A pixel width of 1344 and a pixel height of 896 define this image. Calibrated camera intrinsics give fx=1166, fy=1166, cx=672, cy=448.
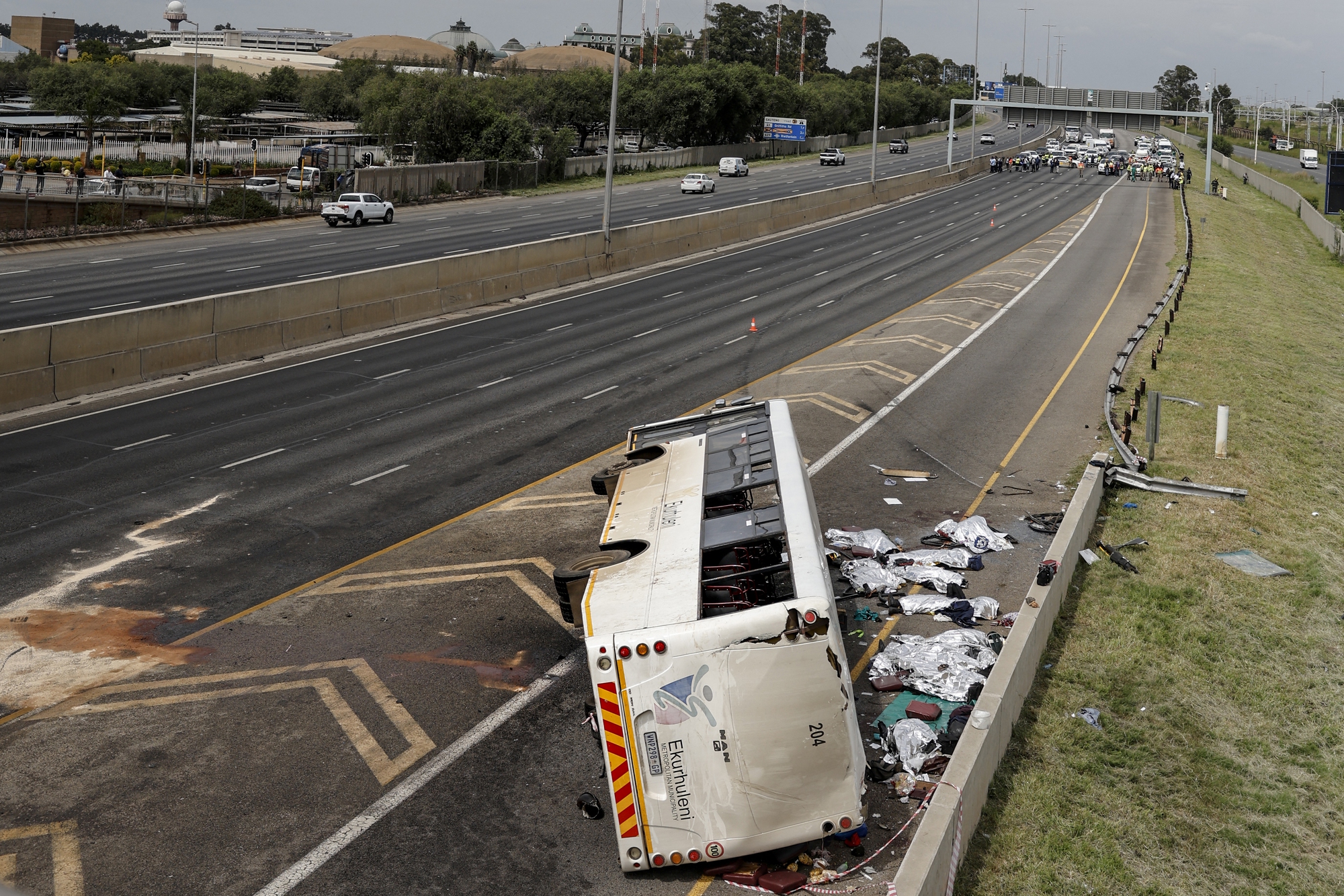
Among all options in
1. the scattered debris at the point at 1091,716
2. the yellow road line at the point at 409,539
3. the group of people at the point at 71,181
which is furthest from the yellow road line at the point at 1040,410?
the group of people at the point at 71,181

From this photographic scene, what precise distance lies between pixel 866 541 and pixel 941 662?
3.83 m

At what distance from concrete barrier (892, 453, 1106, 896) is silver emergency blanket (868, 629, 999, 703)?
0.48m

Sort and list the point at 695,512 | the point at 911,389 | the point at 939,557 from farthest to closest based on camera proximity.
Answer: the point at 911,389 → the point at 939,557 → the point at 695,512

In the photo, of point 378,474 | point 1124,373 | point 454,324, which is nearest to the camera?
point 378,474

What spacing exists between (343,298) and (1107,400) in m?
18.8

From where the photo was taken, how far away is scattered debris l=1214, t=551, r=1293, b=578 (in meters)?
15.9

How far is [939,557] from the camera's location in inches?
602

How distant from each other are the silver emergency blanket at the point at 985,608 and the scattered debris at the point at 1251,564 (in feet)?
14.8

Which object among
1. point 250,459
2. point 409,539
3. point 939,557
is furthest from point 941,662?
point 250,459

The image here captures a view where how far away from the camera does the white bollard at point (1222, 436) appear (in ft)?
66.5

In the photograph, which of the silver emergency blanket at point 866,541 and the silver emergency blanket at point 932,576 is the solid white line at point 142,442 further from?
the silver emergency blanket at point 932,576

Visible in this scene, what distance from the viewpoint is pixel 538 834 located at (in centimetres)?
920

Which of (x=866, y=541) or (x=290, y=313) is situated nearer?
(x=866, y=541)

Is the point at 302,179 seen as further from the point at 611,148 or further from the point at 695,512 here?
the point at 695,512
